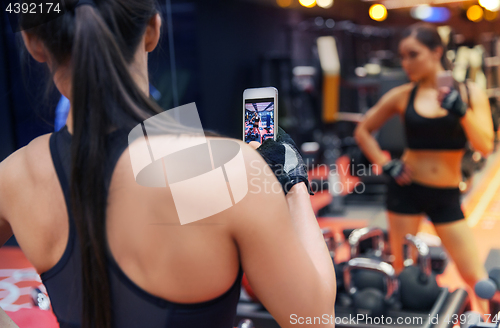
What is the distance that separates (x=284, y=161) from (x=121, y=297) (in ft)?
0.87

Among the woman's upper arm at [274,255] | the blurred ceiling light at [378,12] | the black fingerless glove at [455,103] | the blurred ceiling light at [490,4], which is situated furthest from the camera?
the blurred ceiling light at [378,12]

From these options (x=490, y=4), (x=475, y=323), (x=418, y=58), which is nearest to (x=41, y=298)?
(x=475, y=323)

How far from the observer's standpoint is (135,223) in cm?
51

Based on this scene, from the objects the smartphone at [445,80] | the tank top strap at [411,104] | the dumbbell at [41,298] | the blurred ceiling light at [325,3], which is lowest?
the dumbbell at [41,298]

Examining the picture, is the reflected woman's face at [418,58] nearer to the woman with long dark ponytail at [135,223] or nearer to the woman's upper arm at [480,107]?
the woman's upper arm at [480,107]

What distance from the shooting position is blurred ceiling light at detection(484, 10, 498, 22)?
3.13 meters

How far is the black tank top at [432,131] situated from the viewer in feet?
5.79

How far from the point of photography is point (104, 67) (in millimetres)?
494

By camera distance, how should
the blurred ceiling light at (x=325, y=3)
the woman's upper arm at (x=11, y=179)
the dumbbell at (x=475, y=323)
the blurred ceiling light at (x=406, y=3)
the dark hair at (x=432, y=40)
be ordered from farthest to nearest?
the blurred ceiling light at (x=325, y=3) → the blurred ceiling light at (x=406, y=3) → the dark hair at (x=432, y=40) → the dumbbell at (x=475, y=323) → the woman's upper arm at (x=11, y=179)

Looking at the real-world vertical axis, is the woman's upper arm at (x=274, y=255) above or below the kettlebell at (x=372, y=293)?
above

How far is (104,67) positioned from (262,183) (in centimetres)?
22

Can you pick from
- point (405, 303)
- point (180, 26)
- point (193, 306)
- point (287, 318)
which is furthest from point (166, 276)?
point (180, 26)

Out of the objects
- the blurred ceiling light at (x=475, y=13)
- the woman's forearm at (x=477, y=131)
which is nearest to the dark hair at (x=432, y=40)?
the woman's forearm at (x=477, y=131)

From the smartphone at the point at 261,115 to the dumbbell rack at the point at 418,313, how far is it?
2.58 ft
